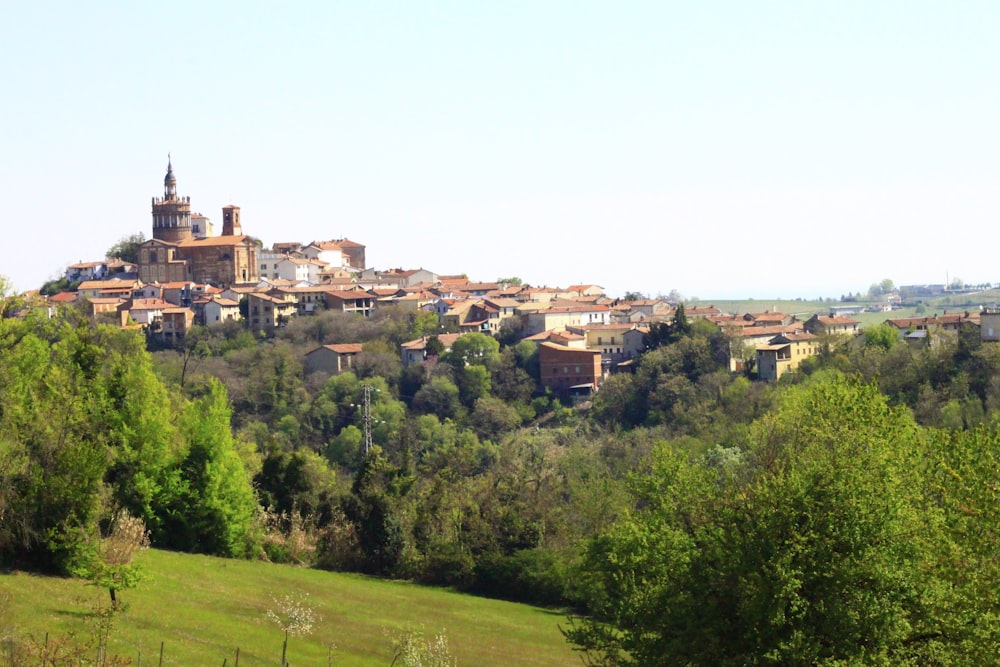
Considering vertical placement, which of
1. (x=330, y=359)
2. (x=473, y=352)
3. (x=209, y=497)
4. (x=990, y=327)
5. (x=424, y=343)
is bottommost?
(x=209, y=497)

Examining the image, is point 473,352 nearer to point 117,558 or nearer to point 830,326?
point 830,326

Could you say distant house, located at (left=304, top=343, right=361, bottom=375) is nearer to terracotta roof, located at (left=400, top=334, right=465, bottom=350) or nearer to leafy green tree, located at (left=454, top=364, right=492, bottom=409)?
terracotta roof, located at (left=400, top=334, right=465, bottom=350)

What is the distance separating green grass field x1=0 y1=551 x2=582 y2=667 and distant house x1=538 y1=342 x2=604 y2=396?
41719mm

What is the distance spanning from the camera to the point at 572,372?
247 ft

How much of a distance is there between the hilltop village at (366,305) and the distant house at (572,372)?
0.18ft

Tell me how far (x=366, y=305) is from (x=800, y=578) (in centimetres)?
7554

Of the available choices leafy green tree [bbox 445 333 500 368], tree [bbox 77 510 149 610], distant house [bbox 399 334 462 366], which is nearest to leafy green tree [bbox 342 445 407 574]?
tree [bbox 77 510 149 610]

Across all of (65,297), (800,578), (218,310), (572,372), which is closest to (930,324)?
(572,372)

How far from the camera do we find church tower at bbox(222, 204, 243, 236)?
4114 inches

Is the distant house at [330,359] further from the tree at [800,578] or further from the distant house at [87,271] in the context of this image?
the tree at [800,578]

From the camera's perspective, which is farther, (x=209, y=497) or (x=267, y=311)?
(x=267, y=311)

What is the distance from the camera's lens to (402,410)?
2719 inches

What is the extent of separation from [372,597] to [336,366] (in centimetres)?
4648

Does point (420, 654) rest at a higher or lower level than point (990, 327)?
lower
